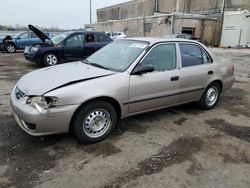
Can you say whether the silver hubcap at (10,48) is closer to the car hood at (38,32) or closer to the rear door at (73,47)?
the car hood at (38,32)

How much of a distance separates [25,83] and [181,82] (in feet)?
8.65

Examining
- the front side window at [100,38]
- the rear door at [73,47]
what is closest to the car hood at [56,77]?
the rear door at [73,47]

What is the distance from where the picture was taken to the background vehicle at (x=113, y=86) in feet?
11.0

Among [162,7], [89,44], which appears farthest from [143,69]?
[162,7]

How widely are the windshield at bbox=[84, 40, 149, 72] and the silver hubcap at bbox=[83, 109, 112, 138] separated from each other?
2.48 feet

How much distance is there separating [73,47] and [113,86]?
288 inches

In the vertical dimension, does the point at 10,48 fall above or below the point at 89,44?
below

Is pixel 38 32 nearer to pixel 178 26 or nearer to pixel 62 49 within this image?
pixel 62 49

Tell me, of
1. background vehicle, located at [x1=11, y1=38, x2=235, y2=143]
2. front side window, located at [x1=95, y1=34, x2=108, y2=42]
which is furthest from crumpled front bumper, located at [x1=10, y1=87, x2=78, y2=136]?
front side window, located at [x1=95, y1=34, x2=108, y2=42]

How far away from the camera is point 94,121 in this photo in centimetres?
371

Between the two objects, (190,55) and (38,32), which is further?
(38,32)

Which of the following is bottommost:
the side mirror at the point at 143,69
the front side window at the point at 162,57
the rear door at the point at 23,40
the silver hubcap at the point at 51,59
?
the silver hubcap at the point at 51,59

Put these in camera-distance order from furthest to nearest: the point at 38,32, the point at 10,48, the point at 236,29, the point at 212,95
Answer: the point at 236,29 < the point at 10,48 < the point at 38,32 < the point at 212,95

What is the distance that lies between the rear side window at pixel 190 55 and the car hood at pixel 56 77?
5.16ft
